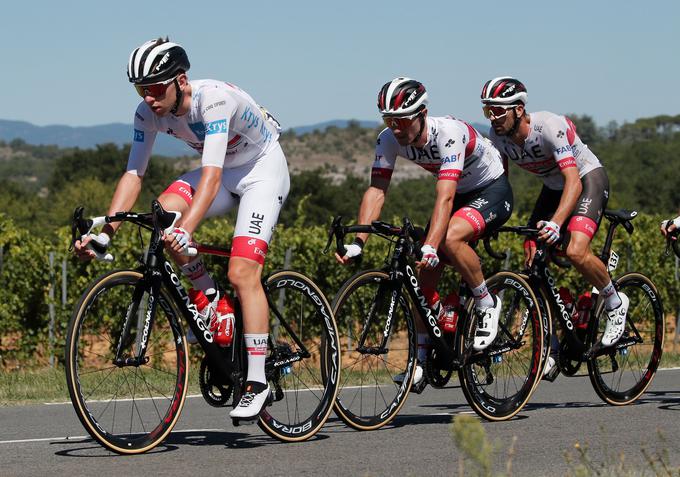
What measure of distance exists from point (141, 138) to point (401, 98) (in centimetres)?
175

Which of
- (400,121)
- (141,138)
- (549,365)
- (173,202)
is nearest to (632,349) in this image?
(549,365)

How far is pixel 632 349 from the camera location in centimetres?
997

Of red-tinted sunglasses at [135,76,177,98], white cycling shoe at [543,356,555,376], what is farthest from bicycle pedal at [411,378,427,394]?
red-tinted sunglasses at [135,76,177,98]

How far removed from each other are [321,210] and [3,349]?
57.4 m

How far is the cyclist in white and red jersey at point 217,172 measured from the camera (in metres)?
7.03

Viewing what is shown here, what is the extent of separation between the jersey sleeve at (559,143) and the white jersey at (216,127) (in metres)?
2.37

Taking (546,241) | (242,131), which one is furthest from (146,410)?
(546,241)

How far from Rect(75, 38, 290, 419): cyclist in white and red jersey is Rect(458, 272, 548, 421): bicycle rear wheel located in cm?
178

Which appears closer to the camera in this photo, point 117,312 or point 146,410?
point 146,410

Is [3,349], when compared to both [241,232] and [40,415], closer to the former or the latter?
[40,415]

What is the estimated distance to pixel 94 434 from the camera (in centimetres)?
675

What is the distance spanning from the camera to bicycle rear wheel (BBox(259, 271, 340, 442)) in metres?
7.71

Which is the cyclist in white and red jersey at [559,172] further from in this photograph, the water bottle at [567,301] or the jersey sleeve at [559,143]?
the water bottle at [567,301]

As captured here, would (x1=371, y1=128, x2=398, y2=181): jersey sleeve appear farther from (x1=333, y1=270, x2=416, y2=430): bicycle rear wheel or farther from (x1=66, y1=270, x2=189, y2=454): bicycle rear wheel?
(x1=66, y1=270, x2=189, y2=454): bicycle rear wheel
